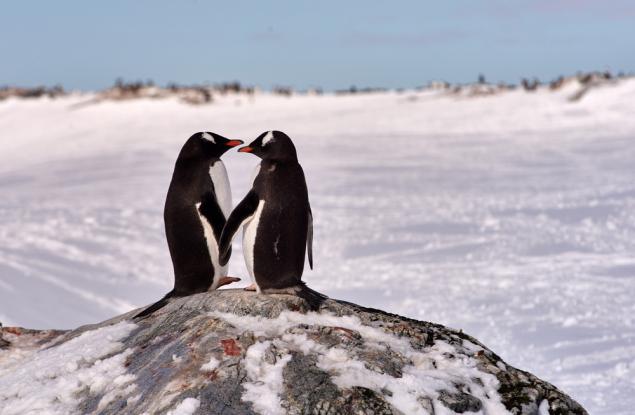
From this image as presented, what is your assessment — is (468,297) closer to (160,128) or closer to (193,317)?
(193,317)

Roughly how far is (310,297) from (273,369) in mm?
697

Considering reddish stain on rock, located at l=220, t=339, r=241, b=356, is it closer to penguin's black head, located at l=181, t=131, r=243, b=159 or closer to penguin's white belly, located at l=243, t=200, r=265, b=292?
penguin's white belly, located at l=243, t=200, r=265, b=292

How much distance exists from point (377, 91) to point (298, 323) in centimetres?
2574

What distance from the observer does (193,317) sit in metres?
4.03

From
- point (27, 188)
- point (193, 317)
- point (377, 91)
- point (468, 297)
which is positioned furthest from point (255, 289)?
point (377, 91)

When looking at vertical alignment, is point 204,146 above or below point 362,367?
above

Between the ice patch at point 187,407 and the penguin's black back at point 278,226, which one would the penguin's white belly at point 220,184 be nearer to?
the penguin's black back at point 278,226

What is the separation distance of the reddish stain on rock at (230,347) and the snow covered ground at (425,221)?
2.92m

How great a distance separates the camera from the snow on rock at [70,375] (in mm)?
3754

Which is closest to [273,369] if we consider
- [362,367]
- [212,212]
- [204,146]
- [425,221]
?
[362,367]

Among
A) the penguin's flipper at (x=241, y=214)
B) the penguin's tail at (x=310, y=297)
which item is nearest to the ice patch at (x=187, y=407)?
the penguin's tail at (x=310, y=297)

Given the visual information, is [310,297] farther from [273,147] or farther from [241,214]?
[273,147]

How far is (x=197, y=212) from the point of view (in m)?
4.64

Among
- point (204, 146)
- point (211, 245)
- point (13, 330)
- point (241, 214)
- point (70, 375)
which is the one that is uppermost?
point (204, 146)
